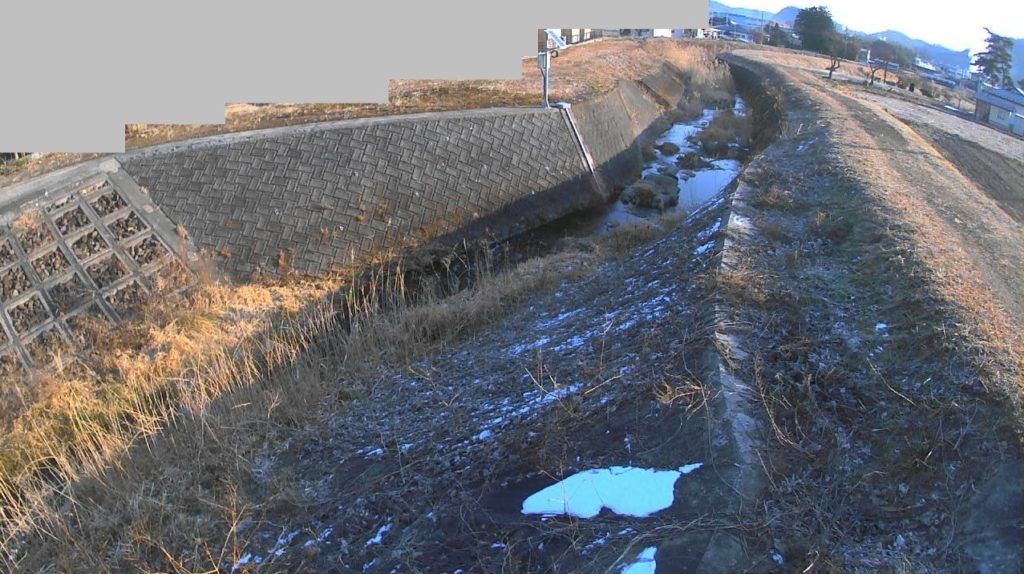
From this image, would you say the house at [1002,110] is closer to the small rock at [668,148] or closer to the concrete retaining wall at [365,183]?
the small rock at [668,148]

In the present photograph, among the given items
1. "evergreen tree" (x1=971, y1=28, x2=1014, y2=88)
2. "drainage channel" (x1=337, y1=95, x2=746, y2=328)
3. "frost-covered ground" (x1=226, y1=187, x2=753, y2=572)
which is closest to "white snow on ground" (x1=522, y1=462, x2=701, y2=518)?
"frost-covered ground" (x1=226, y1=187, x2=753, y2=572)

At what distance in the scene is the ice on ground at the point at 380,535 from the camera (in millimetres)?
4602

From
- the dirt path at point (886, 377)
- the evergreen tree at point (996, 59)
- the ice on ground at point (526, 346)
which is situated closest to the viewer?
the dirt path at point (886, 377)

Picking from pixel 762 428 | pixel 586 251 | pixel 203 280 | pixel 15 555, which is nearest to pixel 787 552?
pixel 762 428

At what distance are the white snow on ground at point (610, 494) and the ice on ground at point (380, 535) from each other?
39.9 inches

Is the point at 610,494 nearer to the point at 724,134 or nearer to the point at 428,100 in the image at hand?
the point at 428,100

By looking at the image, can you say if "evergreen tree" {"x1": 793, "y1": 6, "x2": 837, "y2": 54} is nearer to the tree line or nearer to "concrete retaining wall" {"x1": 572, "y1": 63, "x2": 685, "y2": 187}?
the tree line

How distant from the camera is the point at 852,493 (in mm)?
4086

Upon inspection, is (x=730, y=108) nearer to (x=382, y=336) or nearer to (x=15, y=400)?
(x=382, y=336)

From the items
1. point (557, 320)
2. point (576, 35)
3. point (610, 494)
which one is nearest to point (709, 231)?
point (557, 320)

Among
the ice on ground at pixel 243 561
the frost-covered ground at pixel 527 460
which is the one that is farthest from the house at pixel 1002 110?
the ice on ground at pixel 243 561

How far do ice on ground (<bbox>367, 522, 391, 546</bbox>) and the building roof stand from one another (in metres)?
25.3

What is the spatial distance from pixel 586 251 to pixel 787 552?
30.7 ft

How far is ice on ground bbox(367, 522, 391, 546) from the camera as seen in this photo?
4602mm
